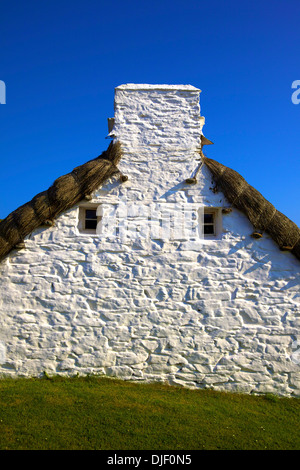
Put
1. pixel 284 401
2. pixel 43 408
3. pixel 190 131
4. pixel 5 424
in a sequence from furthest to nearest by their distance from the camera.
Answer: pixel 190 131
pixel 284 401
pixel 43 408
pixel 5 424

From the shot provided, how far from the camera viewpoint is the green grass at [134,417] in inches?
138

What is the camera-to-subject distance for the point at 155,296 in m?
5.01

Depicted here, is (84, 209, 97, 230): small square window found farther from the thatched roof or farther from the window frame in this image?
the window frame

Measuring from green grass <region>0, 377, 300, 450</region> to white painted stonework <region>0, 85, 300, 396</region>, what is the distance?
0.82 feet

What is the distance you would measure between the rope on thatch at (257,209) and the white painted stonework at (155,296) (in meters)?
0.14

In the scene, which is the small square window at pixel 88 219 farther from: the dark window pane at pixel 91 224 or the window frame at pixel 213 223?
the window frame at pixel 213 223

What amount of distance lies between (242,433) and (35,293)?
3.44 metres

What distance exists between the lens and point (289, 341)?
4.95 m

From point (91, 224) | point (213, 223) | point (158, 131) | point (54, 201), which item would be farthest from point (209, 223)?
point (54, 201)

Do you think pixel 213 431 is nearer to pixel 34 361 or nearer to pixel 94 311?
pixel 94 311

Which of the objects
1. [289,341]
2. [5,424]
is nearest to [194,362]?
[289,341]

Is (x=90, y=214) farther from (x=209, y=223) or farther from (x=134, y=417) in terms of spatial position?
(x=134, y=417)

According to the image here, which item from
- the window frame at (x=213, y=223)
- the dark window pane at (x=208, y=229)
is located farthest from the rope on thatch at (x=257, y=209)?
the dark window pane at (x=208, y=229)

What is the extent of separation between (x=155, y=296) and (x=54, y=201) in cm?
221
